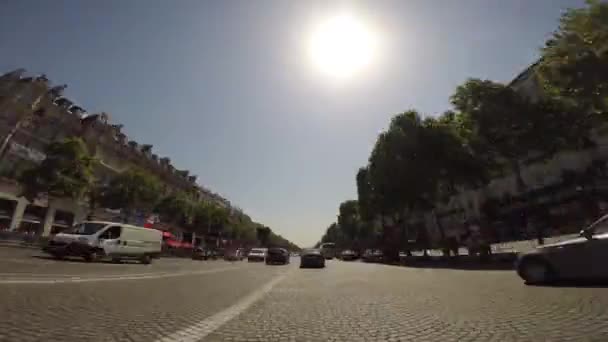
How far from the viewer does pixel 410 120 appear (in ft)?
114

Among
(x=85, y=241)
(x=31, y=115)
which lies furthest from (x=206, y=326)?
(x=31, y=115)

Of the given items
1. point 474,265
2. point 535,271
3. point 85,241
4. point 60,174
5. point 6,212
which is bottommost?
point 474,265

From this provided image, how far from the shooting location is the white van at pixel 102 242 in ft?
58.4

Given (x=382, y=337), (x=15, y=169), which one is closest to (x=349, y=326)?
(x=382, y=337)

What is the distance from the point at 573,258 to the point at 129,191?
130 feet

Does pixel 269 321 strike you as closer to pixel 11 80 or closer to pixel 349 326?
pixel 349 326

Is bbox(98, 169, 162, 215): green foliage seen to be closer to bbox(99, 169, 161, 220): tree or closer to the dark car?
bbox(99, 169, 161, 220): tree

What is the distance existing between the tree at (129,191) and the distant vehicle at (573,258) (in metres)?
38.4

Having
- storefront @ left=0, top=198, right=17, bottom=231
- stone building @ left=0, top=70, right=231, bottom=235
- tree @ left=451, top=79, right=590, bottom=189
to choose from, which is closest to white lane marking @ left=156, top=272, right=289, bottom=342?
tree @ left=451, top=79, right=590, bottom=189

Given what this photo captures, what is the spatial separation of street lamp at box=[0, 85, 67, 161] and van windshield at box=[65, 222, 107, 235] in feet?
73.6

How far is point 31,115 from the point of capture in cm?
3634

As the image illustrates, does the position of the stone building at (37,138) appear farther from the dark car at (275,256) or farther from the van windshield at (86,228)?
the dark car at (275,256)

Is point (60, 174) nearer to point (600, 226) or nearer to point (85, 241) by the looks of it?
point (85, 241)

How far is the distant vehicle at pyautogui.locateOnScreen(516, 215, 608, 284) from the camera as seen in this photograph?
762 cm
